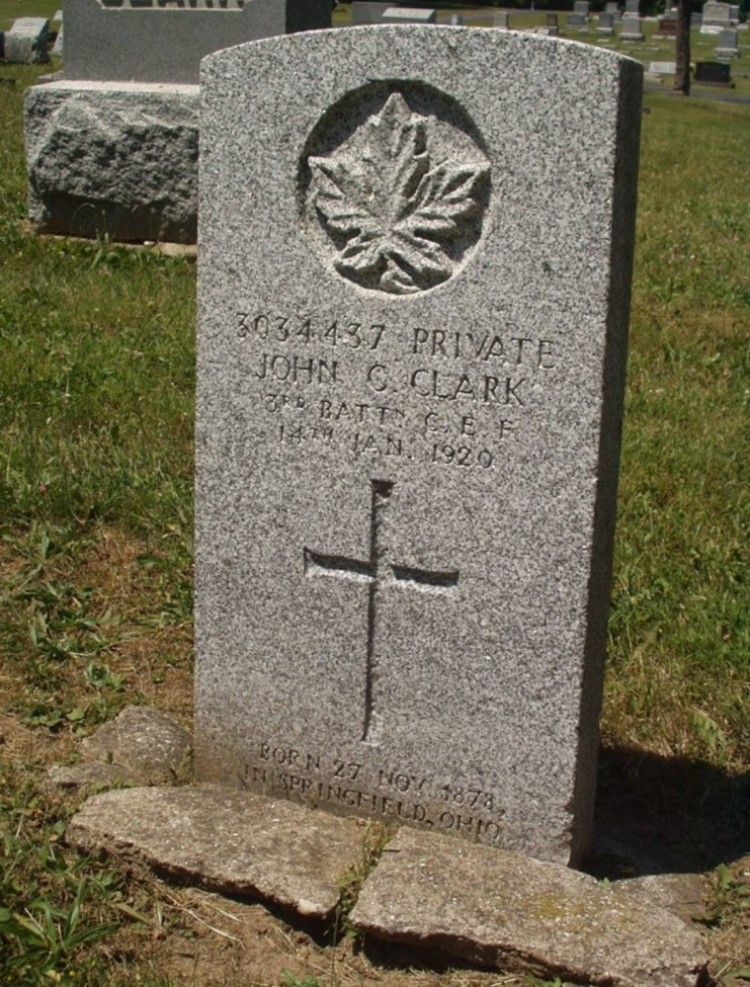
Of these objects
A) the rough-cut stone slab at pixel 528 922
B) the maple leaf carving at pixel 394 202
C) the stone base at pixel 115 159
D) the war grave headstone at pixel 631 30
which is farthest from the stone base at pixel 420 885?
the war grave headstone at pixel 631 30

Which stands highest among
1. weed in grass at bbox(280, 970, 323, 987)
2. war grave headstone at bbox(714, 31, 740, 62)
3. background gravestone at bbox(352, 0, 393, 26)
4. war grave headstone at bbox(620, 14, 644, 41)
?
war grave headstone at bbox(620, 14, 644, 41)

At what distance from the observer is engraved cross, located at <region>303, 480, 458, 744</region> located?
2.91 meters

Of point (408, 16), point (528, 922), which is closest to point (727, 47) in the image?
point (408, 16)

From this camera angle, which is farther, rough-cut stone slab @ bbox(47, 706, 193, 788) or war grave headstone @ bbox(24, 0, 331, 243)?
war grave headstone @ bbox(24, 0, 331, 243)

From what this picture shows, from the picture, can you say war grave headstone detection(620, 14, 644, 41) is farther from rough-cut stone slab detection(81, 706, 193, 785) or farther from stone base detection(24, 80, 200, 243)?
rough-cut stone slab detection(81, 706, 193, 785)

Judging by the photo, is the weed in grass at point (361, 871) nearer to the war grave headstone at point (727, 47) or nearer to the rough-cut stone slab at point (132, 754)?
the rough-cut stone slab at point (132, 754)

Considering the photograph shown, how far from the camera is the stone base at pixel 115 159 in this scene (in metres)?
7.34

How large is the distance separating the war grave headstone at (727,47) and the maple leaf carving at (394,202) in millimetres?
38215

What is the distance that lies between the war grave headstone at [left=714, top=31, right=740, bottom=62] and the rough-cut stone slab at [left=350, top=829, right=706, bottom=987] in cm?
3854

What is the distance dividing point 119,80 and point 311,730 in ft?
18.6

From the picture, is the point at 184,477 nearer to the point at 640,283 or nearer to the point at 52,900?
the point at 52,900

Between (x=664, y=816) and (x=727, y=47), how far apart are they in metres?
39.2

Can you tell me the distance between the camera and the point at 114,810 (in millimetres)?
3012

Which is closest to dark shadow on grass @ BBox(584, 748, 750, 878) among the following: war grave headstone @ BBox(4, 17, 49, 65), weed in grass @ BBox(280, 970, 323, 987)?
weed in grass @ BBox(280, 970, 323, 987)
